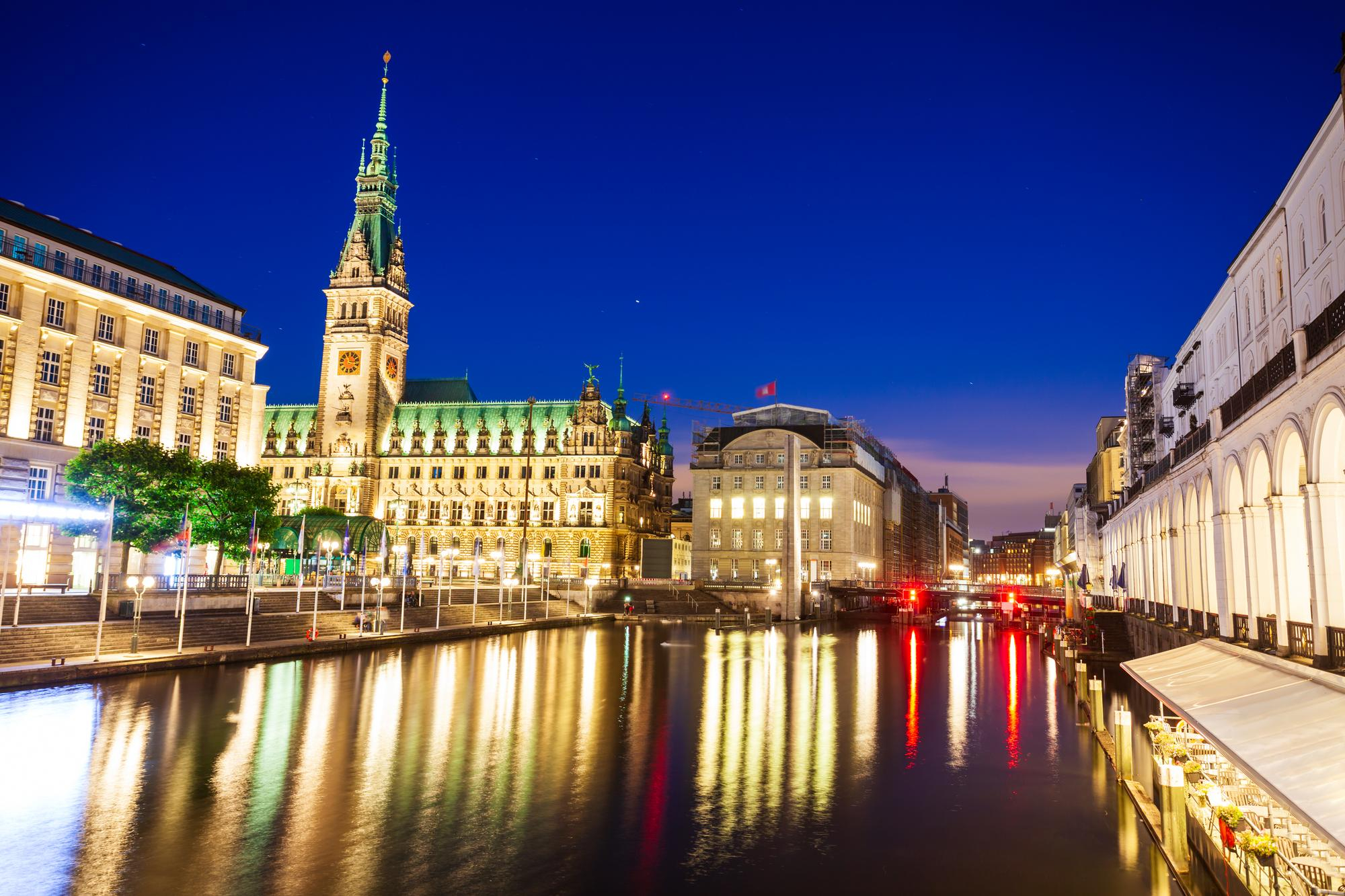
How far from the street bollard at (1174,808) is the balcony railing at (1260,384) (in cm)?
1068

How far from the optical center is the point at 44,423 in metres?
68.6

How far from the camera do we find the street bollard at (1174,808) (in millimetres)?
18359

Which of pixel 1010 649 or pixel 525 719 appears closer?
pixel 525 719

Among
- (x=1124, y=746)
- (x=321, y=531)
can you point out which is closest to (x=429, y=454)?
(x=321, y=531)

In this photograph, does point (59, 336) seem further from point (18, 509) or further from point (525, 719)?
point (525, 719)

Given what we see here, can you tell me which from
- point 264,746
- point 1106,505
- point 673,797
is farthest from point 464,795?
point 1106,505

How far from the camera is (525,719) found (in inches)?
1347

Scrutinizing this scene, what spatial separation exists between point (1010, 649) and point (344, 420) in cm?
11830

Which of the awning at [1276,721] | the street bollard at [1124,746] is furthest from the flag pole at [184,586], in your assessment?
the awning at [1276,721]

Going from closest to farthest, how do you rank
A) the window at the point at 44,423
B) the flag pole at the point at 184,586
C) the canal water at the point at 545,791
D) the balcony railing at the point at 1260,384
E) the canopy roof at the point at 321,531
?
the canal water at the point at 545,791, the balcony railing at the point at 1260,384, the flag pole at the point at 184,586, the window at the point at 44,423, the canopy roof at the point at 321,531

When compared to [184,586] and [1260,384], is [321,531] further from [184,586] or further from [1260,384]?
[1260,384]

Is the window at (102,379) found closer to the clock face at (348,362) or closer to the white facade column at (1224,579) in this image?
the white facade column at (1224,579)

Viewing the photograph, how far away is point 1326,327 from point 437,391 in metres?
163

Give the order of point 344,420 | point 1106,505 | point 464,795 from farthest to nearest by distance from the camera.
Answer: point 344,420, point 1106,505, point 464,795
